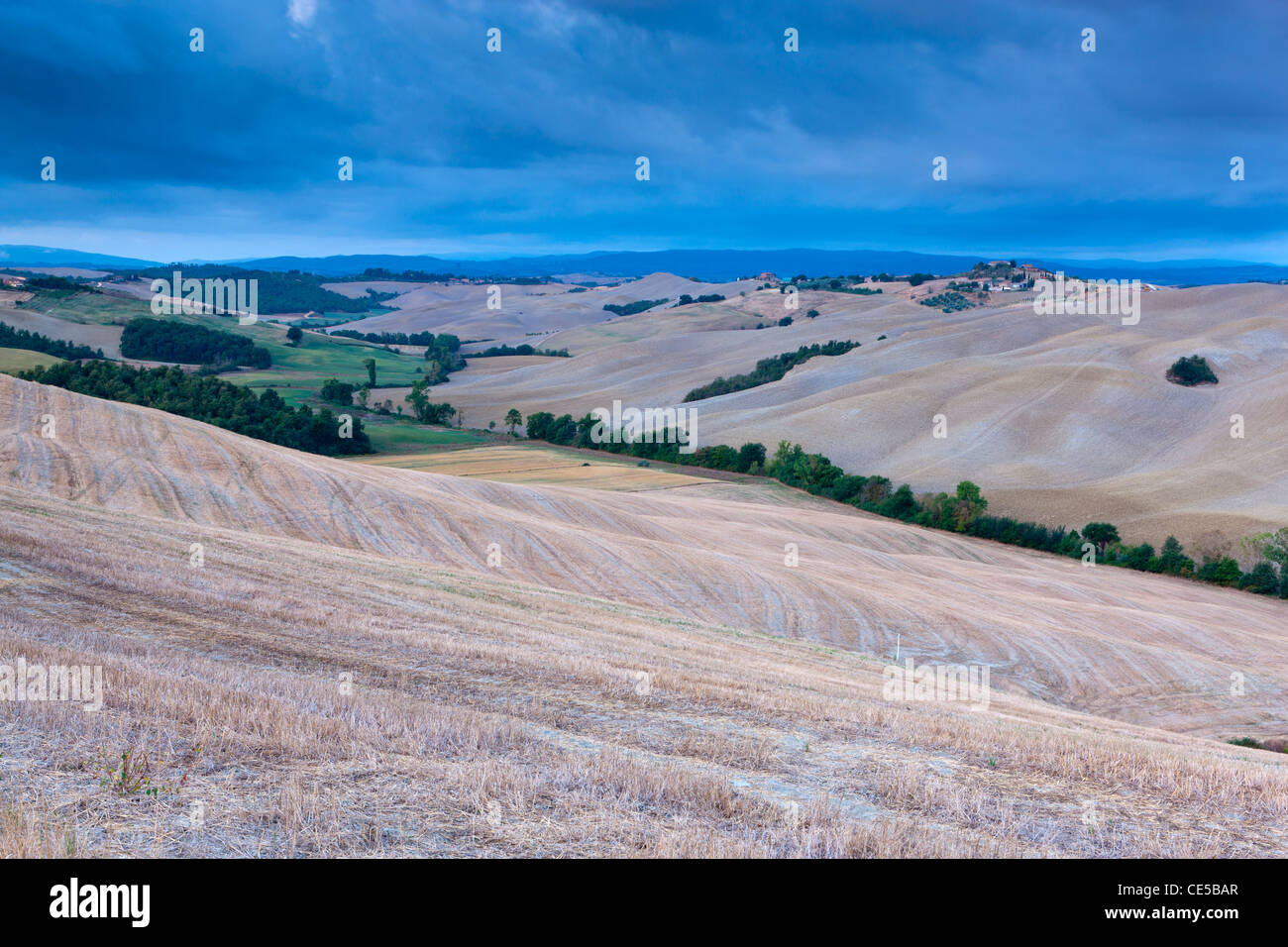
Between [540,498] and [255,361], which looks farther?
[255,361]

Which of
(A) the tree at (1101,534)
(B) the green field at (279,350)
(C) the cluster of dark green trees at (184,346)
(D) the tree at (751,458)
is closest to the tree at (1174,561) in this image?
(A) the tree at (1101,534)

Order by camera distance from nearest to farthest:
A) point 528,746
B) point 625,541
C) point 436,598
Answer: point 528,746 → point 436,598 → point 625,541

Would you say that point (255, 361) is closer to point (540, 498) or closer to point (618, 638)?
point (540, 498)

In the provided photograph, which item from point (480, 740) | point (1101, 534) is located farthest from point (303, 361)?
point (480, 740)

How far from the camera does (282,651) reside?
13.3 metres

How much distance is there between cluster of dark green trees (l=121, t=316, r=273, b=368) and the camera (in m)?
135

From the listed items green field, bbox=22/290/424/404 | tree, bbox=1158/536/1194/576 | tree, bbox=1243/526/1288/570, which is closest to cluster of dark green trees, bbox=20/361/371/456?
green field, bbox=22/290/424/404

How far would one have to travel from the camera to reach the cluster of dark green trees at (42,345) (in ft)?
374

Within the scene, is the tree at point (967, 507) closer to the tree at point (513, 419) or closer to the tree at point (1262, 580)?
the tree at point (1262, 580)

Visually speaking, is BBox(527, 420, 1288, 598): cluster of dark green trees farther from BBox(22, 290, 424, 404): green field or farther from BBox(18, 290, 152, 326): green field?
BBox(18, 290, 152, 326): green field
